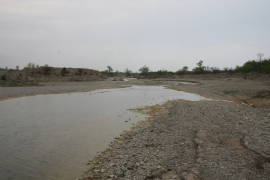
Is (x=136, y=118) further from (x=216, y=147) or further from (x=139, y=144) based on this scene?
(x=216, y=147)

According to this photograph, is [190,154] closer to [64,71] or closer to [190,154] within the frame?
[190,154]

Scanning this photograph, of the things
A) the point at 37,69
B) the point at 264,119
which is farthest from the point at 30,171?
the point at 37,69

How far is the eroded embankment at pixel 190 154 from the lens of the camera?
5.43 metres

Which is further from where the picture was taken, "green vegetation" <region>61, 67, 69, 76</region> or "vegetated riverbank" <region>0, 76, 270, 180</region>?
"green vegetation" <region>61, 67, 69, 76</region>

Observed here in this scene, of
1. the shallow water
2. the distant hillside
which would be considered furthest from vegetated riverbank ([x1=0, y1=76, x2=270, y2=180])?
the distant hillside

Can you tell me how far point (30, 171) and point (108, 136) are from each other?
4.33 m

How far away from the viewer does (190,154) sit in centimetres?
671

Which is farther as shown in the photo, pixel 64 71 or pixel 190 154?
pixel 64 71

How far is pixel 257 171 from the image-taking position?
5355mm

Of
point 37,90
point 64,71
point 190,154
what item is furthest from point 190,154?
point 64,71

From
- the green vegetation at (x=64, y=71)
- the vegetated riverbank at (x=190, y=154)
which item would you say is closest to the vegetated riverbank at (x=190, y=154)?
the vegetated riverbank at (x=190, y=154)

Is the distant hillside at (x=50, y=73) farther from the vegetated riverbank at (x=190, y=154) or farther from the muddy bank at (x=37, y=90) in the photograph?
the vegetated riverbank at (x=190, y=154)

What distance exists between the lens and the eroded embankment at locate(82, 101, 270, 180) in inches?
214

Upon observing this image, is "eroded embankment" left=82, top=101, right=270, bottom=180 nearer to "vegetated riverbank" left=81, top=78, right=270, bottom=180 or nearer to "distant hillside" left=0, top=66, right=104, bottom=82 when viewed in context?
"vegetated riverbank" left=81, top=78, right=270, bottom=180
